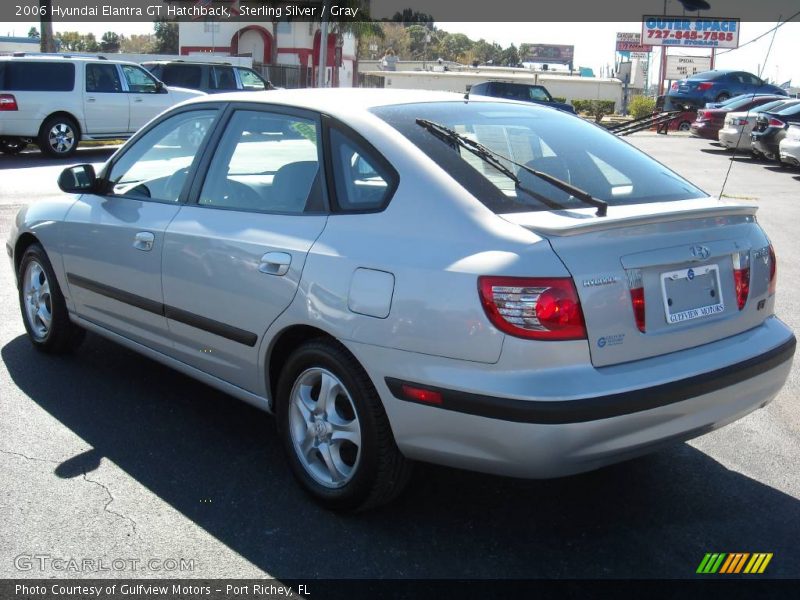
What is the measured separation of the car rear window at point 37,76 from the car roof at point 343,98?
1506 cm

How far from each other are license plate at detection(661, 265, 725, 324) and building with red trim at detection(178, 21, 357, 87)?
4721 cm

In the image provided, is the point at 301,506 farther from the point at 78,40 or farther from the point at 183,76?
the point at 78,40

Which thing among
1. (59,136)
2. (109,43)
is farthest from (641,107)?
(109,43)


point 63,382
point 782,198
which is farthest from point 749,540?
point 782,198

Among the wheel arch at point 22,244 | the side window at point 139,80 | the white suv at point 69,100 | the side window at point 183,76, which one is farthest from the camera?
the side window at point 183,76

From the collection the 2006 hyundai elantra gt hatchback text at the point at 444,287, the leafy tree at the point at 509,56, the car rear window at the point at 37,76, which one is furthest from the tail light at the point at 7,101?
the leafy tree at the point at 509,56

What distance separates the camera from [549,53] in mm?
161375

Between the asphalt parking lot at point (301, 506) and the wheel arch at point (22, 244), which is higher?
the wheel arch at point (22, 244)

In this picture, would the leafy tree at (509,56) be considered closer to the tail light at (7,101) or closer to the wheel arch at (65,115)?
the wheel arch at (65,115)

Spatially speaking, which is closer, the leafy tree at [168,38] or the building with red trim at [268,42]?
the building with red trim at [268,42]

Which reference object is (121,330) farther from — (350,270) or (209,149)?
(350,270)

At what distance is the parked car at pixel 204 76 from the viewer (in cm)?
2353

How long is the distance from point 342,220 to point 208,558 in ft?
4.58

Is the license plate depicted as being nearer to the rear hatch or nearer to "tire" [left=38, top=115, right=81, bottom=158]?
the rear hatch
